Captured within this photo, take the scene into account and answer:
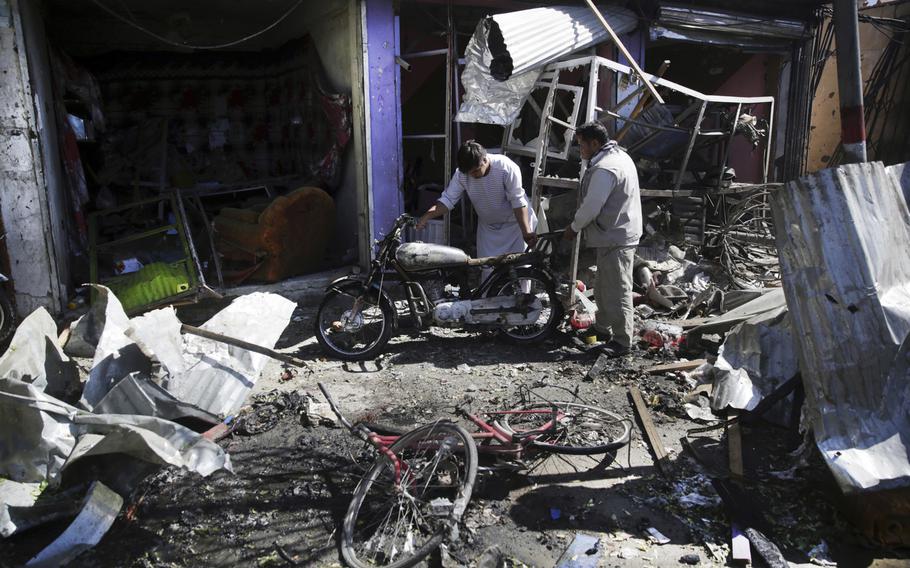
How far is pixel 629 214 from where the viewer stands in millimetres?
5766

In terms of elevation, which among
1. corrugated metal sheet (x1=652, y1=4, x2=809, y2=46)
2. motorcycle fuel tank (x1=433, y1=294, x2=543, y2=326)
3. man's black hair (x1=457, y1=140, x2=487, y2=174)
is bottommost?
motorcycle fuel tank (x1=433, y1=294, x2=543, y2=326)

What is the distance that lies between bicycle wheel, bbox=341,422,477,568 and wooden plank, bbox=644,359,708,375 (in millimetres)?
2644

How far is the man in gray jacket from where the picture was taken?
5656 millimetres

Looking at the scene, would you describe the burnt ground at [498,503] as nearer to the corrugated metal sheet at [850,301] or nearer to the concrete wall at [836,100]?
the corrugated metal sheet at [850,301]

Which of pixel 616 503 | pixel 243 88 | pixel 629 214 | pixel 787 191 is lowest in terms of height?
pixel 616 503

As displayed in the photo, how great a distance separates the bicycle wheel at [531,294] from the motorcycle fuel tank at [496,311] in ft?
0.15

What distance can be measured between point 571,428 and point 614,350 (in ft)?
6.20

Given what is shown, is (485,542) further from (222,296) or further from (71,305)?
(71,305)

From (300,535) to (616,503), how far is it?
1719mm

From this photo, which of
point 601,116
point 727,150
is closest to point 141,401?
point 601,116

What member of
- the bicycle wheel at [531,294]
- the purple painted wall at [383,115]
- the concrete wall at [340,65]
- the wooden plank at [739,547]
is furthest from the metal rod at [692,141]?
the wooden plank at [739,547]

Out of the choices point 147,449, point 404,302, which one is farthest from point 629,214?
point 147,449

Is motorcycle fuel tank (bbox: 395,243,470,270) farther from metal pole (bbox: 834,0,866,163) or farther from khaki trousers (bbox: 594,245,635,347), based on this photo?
metal pole (bbox: 834,0,866,163)

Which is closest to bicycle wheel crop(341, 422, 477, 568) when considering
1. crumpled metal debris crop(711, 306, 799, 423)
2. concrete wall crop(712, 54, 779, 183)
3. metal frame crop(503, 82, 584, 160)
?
crumpled metal debris crop(711, 306, 799, 423)
